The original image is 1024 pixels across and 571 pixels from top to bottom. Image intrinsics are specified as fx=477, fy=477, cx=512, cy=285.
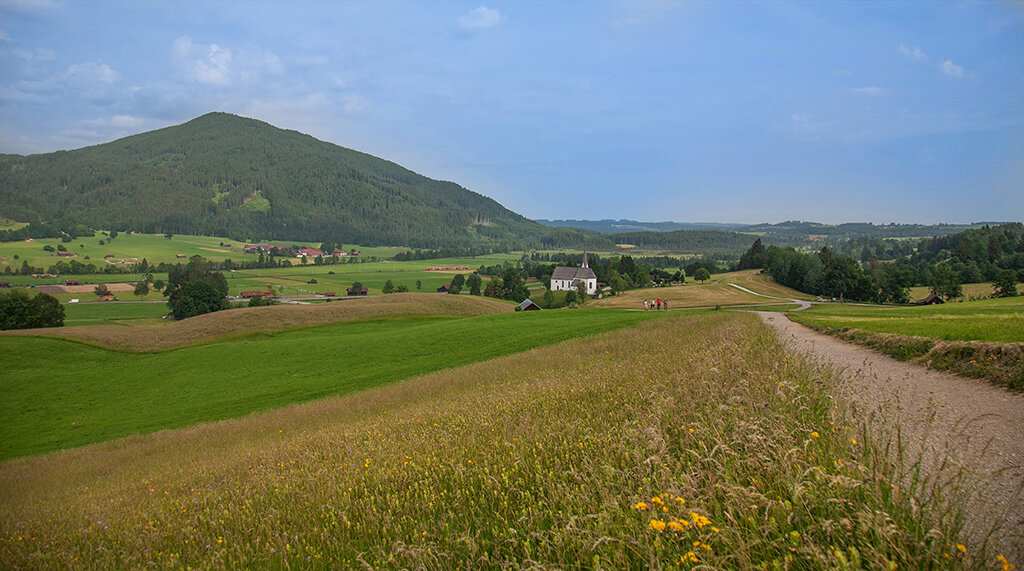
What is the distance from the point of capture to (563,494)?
4727mm

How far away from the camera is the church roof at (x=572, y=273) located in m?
136

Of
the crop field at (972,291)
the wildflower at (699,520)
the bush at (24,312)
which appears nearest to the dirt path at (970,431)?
the wildflower at (699,520)

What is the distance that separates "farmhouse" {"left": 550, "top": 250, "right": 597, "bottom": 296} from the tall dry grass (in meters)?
76.3

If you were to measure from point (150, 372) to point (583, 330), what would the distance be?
30830mm

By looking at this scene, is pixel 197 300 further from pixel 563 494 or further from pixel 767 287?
pixel 767 287

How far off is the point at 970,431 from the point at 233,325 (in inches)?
2222

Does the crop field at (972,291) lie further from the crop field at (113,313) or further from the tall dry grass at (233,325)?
the crop field at (113,313)

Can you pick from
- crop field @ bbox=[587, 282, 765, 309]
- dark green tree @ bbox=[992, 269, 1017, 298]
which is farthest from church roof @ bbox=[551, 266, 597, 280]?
dark green tree @ bbox=[992, 269, 1017, 298]

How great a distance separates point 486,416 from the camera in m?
8.59

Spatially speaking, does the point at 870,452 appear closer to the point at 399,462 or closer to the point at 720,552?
the point at 720,552

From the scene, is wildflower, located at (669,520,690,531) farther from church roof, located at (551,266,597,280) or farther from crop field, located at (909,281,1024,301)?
church roof, located at (551,266,597,280)

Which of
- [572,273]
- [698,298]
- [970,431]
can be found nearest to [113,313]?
[572,273]

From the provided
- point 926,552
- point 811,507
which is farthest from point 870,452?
point 926,552

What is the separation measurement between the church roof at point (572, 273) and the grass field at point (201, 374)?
9433 cm
